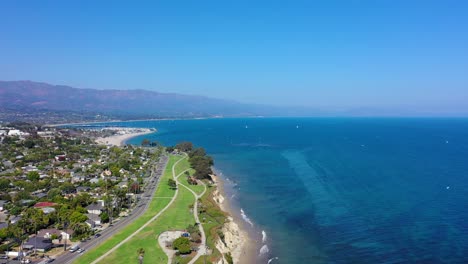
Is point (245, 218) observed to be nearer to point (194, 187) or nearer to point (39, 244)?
point (194, 187)

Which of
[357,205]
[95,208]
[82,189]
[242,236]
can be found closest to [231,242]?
[242,236]

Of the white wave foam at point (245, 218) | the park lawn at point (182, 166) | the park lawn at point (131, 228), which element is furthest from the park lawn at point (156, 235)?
the park lawn at point (182, 166)

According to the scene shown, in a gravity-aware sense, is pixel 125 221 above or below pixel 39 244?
below

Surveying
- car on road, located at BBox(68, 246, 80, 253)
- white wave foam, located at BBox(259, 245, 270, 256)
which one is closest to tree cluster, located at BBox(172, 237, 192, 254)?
white wave foam, located at BBox(259, 245, 270, 256)

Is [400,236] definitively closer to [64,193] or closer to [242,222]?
[242,222]

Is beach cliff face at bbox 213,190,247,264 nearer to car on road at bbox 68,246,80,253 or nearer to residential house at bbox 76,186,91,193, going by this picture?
car on road at bbox 68,246,80,253

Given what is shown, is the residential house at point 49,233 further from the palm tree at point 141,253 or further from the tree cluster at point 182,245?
the tree cluster at point 182,245
